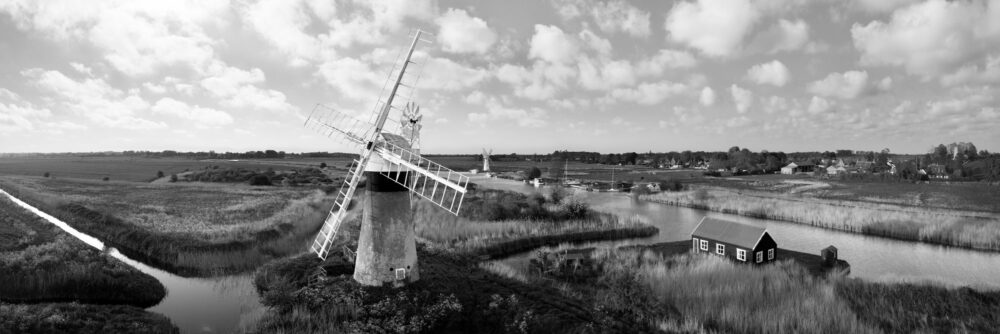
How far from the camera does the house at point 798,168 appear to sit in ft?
301

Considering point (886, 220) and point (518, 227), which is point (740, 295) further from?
point (886, 220)

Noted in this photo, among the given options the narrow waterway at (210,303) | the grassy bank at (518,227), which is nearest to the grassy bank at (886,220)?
the grassy bank at (518,227)

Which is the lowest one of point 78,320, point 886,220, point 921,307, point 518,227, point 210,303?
point 210,303

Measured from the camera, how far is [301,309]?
11.9 meters

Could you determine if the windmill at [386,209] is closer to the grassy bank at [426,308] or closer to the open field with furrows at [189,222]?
the grassy bank at [426,308]

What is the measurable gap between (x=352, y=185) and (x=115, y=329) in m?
6.71

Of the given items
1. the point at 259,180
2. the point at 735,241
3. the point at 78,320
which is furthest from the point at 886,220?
the point at 259,180

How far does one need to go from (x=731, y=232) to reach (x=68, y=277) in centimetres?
2592

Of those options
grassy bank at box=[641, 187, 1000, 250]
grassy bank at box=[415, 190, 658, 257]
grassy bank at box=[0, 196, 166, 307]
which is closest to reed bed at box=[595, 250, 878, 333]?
Result: grassy bank at box=[415, 190, 658, 257]

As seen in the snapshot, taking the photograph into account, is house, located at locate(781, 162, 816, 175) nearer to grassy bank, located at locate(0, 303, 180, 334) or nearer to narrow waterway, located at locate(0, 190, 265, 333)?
narrow waterway, located at locate(0, 190, 265, 333)

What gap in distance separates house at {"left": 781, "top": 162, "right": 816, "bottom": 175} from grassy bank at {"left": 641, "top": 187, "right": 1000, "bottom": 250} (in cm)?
5575

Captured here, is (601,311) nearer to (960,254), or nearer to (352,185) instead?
(352,185)

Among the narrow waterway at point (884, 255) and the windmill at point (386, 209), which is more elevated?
the windmill at point (386, 209)

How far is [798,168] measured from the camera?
96188 millimetres
